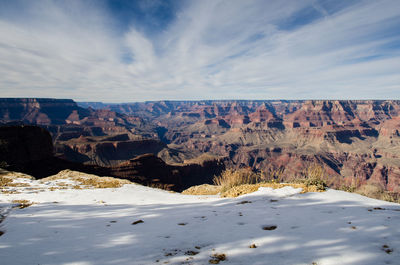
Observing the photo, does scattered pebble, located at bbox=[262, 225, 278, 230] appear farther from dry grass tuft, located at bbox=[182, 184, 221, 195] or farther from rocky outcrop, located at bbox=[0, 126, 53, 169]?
rocky outcrop, located at bbox=[0, 126, 53, 169]

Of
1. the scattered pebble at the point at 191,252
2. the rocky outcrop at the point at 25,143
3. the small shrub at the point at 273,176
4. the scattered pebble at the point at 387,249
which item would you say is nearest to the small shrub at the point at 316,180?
the small shrub at the point at 273,176

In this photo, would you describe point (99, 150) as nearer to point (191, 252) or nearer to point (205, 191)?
point (205, 191)

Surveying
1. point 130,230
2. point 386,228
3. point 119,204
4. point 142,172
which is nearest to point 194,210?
point 130,230

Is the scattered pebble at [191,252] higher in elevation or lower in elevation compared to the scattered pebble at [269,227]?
lower

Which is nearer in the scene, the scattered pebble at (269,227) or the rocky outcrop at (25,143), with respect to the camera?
the scattered pebble at (269,227)

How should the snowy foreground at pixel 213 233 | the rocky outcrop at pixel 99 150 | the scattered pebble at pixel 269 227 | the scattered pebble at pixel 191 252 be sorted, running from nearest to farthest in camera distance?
the snowy foreground at pixel 213 233 → the scattered pebble at pixel 191 252 → the scattered pebble at pixel 269 227 → the rocky outcrop at pixel 99 150

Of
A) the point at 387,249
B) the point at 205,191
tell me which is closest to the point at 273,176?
the point at 205,191

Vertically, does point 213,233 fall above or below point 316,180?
below

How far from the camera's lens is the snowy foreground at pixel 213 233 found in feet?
9.32

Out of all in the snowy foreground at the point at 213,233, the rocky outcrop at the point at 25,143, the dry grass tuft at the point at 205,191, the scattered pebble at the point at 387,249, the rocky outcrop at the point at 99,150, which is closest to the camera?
the scattered pebble at the point at 387,249

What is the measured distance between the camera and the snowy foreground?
2.84m

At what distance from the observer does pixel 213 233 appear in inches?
149

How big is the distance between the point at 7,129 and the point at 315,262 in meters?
55.5

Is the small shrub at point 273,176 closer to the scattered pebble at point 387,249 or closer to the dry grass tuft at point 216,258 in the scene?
the scattered pebble at point 387,249
